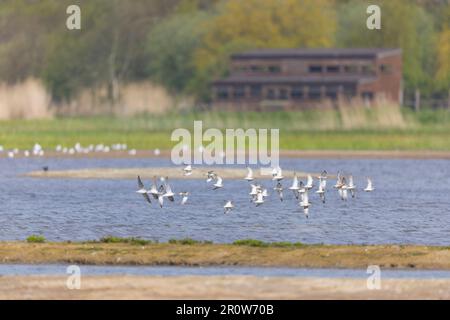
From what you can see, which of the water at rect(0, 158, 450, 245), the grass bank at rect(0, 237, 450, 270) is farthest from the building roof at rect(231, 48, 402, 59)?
the grass bank at rect(0, 237, 450, 270)

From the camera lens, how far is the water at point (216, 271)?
29438mm

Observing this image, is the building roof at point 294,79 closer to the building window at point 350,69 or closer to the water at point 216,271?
the building window at point 350,69

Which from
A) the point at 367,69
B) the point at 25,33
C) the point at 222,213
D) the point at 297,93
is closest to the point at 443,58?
the point at 367,69

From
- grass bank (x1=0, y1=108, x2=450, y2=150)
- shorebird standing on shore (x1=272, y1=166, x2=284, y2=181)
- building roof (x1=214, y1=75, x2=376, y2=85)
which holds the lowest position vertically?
grass bank (x1=0, y1=108, x2=450, y2=150)

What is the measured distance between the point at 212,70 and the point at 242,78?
7374 mm

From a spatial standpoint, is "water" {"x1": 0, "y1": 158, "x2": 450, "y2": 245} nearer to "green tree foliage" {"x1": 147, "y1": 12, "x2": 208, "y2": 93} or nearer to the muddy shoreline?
the muddy shoreline

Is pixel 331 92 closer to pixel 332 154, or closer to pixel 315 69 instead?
pixel 315 69

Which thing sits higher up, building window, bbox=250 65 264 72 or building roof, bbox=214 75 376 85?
building window, bbox=250 65 264 72

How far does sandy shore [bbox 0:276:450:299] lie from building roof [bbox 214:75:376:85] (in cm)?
7877

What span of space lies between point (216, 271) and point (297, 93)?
257 feet

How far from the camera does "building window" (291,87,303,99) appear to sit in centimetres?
10762

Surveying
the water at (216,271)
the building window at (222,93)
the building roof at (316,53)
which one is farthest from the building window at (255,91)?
the water at (216,271)

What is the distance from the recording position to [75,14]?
131000 millimetres

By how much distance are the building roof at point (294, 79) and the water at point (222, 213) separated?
1664 inches
